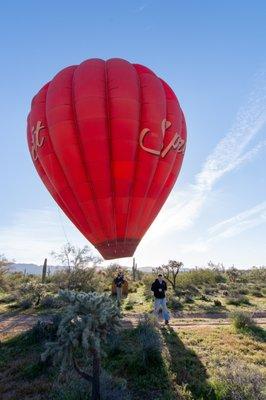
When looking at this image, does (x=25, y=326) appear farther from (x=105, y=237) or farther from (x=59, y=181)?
(x=59, y=181)

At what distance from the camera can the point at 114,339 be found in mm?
12859

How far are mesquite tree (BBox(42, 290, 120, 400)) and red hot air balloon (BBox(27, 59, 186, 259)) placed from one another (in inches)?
293

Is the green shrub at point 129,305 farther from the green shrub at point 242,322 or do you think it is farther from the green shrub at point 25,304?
the green shrub at point 242,322

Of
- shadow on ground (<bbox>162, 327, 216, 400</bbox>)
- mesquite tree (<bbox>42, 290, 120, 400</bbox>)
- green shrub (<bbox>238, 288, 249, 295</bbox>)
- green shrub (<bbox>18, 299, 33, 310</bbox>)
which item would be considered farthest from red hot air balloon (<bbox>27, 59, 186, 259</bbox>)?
green shrub (<bbox>238, 288, 249, 295</bbox>)

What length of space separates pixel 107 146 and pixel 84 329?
8994 mm

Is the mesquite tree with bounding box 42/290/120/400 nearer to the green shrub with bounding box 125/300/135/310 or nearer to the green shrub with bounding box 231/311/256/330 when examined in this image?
the green shrub with bounding box 231/311/256/330

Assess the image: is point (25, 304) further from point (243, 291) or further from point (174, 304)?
point (243, 291)

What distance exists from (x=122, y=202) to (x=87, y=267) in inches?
780

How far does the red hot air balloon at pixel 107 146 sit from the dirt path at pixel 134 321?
439 centimetres

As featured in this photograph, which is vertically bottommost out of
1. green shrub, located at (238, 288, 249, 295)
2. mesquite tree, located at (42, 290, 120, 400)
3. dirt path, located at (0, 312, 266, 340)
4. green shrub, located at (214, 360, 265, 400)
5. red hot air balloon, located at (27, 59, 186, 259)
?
green shrub, located at (214, 360, 265, 400)

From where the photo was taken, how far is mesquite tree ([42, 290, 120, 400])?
25.7 ft

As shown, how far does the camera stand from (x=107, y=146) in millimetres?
15523

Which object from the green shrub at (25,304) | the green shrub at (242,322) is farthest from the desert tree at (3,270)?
the green shrub at (242,322)

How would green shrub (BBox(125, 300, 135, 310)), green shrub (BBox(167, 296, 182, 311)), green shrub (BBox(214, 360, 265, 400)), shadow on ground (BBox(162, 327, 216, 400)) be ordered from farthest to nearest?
green shrub (BBox(167, 296, 182, 311)) → green shrub (BBox(125, 300, 135, 310)) → shadow on ground (BBox(162, 327, 216, 400)) → green shrub (BBox(214, 360, 265, 400))
